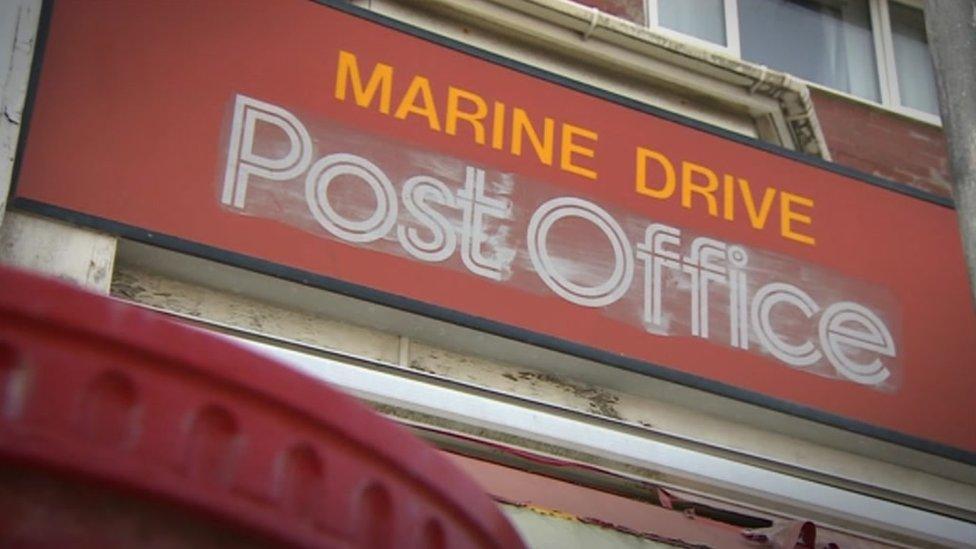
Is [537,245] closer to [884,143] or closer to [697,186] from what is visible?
[697,186]

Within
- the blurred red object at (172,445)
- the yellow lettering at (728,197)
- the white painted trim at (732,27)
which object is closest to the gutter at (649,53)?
the yellow lettering at (728,197)

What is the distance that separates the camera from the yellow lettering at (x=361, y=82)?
15.6ft

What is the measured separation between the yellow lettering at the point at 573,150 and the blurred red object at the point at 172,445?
120 inches

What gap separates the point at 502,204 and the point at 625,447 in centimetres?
84

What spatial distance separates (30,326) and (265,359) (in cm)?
29

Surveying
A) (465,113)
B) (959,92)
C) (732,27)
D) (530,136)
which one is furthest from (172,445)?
(732,27)

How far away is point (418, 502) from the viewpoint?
206 centimetres

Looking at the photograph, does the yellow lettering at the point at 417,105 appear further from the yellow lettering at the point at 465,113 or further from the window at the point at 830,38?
→ the window at the point at 830,38

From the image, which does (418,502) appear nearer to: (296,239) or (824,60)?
(296,239)

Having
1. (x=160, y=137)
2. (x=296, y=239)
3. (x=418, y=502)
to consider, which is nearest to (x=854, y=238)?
(x=296, y=239)

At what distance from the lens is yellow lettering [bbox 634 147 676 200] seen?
513 centimetres

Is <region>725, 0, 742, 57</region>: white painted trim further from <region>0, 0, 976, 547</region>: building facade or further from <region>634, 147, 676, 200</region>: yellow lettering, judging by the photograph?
<region>634, 147, 676, 200</region>: yellow lettering

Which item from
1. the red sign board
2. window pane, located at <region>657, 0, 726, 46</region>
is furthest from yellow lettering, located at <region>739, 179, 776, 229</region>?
window pane, located at <region>657, 0, 726, 46</region>

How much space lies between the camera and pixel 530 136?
5.02 meters
